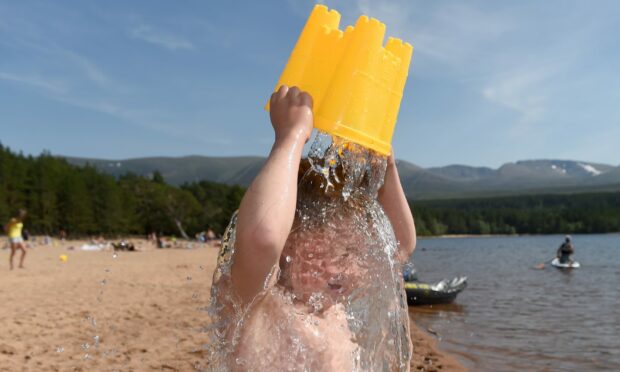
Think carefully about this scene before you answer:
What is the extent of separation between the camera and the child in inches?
72.0

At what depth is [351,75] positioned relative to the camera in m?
2.01

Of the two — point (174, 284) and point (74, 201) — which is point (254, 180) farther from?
point (74, 201)

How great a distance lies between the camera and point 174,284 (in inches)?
671

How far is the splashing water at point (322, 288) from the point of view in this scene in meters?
2.02

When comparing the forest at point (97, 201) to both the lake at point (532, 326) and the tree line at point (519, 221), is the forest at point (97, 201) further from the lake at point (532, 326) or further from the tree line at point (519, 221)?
the lake at point (532, 326)

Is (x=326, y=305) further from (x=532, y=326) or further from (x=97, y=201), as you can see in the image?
(x=97, y=201)

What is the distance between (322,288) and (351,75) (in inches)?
33.6

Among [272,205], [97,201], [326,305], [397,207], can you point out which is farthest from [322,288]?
[97,201]

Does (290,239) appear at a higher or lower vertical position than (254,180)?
lower

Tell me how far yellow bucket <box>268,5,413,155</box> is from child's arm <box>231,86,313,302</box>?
0.11m

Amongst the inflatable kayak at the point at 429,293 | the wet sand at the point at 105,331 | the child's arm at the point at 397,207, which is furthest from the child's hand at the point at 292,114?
the inflatable kayak at the point at 429,293

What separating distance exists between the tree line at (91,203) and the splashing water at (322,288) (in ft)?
251

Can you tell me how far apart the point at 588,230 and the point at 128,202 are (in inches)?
4851

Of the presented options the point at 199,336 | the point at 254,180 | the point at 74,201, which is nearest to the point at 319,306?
the point at 254,180
